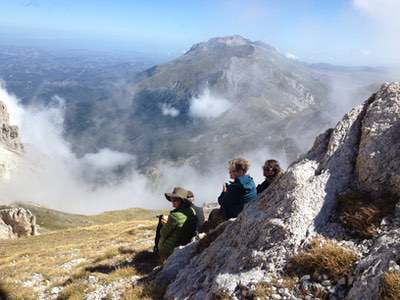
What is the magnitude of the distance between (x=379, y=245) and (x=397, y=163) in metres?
2.97

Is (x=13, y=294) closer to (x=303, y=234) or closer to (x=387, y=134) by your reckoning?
(x=303, y=234)

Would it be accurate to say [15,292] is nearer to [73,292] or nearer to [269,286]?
[73,292]

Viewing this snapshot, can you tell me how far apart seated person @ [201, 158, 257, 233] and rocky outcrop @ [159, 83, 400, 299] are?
374 centimetres

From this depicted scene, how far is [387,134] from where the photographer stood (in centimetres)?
1230

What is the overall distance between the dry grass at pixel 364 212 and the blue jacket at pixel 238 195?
669 centimetres

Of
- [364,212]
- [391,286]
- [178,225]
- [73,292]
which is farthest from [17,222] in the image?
[391,286]

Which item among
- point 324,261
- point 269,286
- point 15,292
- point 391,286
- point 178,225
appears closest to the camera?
point 391,286

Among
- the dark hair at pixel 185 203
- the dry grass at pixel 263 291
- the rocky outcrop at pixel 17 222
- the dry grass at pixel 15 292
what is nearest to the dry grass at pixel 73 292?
the dry grass at pixel 15 292

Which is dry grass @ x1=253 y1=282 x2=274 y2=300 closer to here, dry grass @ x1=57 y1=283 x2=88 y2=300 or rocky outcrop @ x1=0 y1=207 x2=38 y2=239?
dry grass @ x1=57 y1=283 x2=88 y2=300

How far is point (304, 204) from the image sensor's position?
1177 centimetres

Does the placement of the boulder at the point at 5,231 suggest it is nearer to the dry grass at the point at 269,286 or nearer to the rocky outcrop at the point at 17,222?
the rocky outcrop at the point at 17,222

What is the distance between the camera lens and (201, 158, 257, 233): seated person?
1756 cm

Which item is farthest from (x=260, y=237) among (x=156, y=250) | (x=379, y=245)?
(x=156, y=250)

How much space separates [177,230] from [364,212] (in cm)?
911
